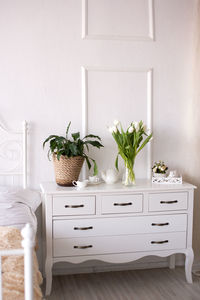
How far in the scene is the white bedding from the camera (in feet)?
6.96

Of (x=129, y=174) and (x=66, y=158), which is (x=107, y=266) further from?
(x=66, y=158)

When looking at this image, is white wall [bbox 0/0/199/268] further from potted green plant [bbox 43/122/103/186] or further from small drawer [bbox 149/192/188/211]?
small drawer [bbox 149/192/188/211]

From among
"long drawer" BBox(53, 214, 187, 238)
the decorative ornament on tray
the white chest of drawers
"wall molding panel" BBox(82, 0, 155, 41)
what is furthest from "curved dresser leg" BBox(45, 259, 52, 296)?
"wall molding panel" BBox(82, 0, 155, 41)

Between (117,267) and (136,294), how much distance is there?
47cm

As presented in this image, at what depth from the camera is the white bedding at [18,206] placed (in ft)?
6.96

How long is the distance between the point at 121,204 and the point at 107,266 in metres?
0.71

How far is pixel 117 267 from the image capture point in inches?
117

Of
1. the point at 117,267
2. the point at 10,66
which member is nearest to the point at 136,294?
the point at 117,267

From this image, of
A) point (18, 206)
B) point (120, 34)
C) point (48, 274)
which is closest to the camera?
point (18, 206)

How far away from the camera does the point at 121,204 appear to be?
2.56 meters

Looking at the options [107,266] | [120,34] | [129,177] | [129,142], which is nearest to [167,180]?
[129,177]

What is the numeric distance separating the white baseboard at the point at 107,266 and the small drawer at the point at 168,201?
2.15 ft

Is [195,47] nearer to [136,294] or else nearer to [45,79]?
[45,79]

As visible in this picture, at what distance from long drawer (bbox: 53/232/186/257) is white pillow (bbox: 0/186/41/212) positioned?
12.8 inches
